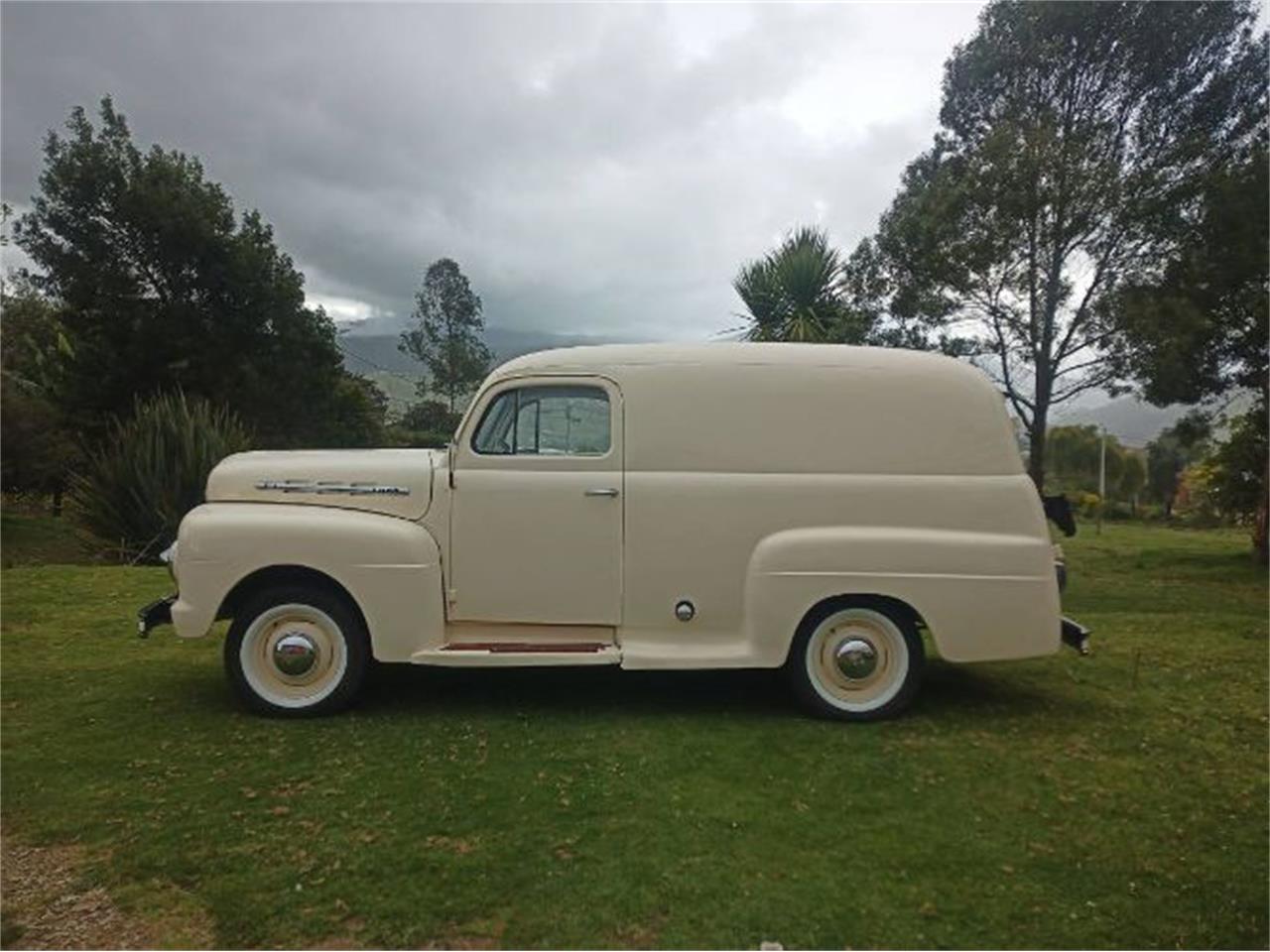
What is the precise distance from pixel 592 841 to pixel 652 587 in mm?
1654

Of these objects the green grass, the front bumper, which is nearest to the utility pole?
the green grass

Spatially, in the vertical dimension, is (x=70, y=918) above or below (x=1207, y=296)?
below

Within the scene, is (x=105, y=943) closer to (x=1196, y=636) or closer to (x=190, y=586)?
(x=190, y=586)

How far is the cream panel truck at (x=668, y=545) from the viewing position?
15.4ft

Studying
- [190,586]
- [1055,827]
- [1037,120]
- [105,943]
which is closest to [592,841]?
[105,943]

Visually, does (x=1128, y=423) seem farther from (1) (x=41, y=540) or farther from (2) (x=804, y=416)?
(1) (x=41, y=540)

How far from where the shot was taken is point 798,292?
1342 cm

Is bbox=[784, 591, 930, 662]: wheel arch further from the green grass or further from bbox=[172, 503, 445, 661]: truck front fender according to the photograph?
the green grass

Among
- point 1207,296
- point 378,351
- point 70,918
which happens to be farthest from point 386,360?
point 70,918

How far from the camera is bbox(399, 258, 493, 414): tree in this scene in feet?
89.4

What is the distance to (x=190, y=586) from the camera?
4.65m

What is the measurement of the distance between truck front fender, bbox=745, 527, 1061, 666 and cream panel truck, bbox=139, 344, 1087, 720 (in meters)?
0.01

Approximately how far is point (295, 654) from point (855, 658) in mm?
3110

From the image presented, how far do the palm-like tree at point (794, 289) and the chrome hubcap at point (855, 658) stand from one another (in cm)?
885
